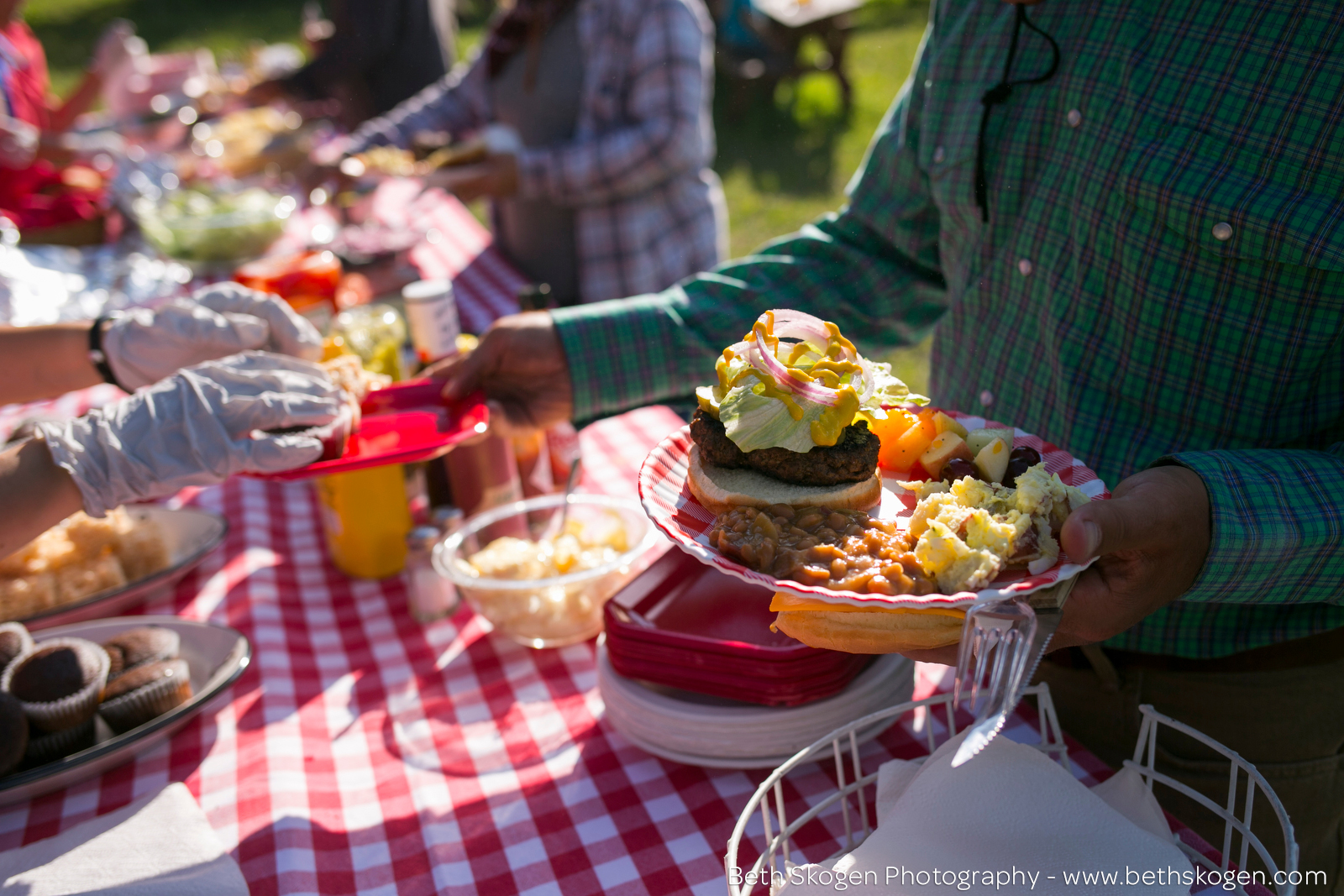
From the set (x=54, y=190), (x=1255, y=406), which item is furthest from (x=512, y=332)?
(x=54, y=190)

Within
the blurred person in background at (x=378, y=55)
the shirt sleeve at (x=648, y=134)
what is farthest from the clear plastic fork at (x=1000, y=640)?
the blurred person in background at (x=378, y=55)

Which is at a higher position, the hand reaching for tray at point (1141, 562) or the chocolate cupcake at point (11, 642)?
the hand reaching for tray at point (1141, 562)

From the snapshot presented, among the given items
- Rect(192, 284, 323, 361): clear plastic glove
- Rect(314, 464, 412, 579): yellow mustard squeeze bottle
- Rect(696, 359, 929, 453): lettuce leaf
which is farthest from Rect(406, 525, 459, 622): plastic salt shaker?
Rect(696, 359, 929, 453): lettuce leaf

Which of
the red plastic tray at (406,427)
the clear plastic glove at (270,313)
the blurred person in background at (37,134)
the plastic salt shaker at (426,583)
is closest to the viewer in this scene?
the red plastic tray at (406,427)

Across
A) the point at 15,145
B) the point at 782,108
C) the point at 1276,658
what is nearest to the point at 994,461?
the point at 1276,658

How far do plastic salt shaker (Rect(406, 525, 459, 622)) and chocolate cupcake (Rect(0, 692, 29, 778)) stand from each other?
79cm

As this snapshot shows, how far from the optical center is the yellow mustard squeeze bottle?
7.70ft

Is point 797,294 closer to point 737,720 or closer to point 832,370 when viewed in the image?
point 832,370

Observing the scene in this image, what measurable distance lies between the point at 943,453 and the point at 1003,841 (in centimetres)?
61

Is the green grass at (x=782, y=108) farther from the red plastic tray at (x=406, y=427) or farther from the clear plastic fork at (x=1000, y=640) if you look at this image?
the clear plastic fork at (x=1000, y=640)

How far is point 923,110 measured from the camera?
2180 mm

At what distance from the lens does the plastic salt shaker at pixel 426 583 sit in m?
2.17

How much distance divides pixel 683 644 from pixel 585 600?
450mm

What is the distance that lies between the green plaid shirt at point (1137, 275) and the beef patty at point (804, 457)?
0.49m
